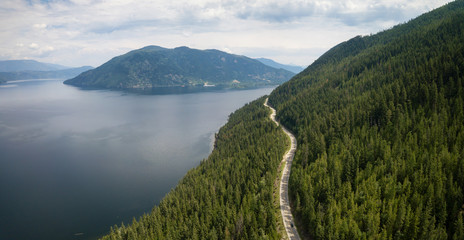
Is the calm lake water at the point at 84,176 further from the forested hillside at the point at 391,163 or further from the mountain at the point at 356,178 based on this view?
the forested hillside at the point at 391,163

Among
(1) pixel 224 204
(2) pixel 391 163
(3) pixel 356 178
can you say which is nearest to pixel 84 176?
(1) pixel 224 204

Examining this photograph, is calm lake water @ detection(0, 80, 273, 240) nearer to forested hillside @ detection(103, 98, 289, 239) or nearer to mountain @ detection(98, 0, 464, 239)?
forested hillside @ detection(103, 98, 289, 239)

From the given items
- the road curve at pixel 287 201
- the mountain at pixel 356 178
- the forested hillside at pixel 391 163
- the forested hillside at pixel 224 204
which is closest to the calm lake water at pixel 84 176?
the forested hillside at pixel 224 204

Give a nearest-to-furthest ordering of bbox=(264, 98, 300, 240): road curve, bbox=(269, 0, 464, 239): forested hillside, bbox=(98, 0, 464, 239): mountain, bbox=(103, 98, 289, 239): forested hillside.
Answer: bbox=(269, 0, 464, 239): forested hillside, bbox=(98, 0, 464, 239): mountain, bbox=(264, 98, 300, 240): road curve, bbox=(103, 98, 289, 239): forested hillside

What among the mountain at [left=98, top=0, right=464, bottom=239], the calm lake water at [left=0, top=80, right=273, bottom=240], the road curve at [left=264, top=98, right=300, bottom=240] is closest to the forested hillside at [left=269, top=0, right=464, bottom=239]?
the mountain at [left=98, top=0, right=464, bottom=239]

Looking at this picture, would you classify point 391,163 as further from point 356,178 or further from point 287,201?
point 287,201

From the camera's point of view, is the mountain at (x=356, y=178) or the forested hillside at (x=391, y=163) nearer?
the forested hillside at (x=391, y=163)
